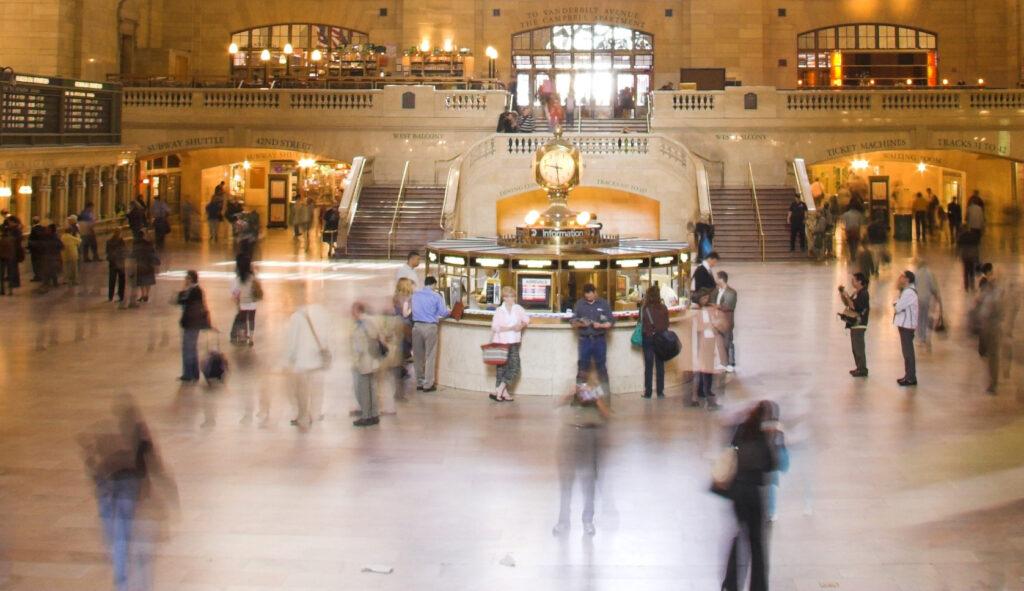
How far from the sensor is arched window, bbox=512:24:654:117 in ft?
147

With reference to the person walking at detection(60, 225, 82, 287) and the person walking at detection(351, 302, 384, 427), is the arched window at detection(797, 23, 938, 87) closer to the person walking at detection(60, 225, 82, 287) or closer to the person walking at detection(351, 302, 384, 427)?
the person walking at detection(60, 225, 82, 287)

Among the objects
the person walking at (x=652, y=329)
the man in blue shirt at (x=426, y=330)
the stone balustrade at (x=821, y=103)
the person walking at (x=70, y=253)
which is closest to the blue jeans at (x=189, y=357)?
the man in blue shirt at (x=426, y=330)

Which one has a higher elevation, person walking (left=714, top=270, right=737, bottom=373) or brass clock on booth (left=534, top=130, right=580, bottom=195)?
brass clock on booth (left=534, top=130, right=580, bottom=195)

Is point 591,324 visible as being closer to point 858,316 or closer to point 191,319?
point 858,316

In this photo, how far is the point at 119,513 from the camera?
8180 millimetres

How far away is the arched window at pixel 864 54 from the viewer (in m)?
45.1

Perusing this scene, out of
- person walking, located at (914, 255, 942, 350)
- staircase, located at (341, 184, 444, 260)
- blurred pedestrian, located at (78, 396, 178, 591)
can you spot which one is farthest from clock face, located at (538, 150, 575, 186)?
staircase, located at (341, 184, 444, 260)

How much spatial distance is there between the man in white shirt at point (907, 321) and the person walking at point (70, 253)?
1542 centimetres

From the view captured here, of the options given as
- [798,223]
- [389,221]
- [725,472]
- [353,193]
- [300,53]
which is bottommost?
[725,472]

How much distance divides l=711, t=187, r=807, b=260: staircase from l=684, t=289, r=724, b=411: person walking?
1704 centimetres

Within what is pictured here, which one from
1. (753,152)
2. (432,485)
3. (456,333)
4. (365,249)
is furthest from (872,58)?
(432,485)

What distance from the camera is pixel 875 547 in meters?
9.23

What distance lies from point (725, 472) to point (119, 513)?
391cm

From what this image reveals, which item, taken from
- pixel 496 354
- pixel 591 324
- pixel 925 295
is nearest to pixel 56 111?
pixel 496 354
